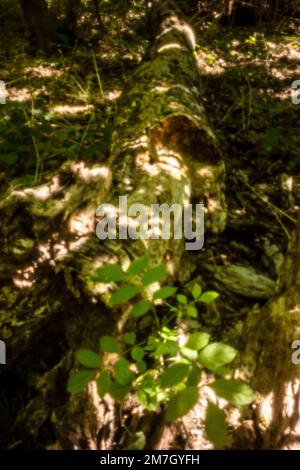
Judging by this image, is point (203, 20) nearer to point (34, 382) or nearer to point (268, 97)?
point (268, 97)

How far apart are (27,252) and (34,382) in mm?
811

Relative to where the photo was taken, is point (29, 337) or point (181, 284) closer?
point (29, 337)

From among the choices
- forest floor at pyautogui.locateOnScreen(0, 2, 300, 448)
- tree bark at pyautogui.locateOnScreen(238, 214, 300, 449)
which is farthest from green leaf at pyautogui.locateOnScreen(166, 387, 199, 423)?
forest floor at pyautogui.locateOnScreen(0, 2, 300, 448)

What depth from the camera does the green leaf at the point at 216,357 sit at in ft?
3.98

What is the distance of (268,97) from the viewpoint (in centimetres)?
455

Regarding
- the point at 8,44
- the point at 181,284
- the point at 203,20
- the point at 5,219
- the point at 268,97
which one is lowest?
the point at 181,284

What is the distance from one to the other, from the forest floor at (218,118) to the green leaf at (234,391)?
2.49 feet

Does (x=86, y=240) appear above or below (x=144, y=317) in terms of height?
above

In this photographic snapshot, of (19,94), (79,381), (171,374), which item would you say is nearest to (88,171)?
(19,94)

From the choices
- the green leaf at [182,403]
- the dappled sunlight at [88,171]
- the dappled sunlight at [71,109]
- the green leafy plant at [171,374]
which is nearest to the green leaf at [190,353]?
the green leafy plant at [171,374]

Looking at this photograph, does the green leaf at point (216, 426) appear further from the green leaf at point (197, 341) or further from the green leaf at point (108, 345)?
the green leaf at point (108, 345)

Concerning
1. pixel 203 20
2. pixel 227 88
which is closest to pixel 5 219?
pixel 227 88

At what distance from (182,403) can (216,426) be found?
11cm

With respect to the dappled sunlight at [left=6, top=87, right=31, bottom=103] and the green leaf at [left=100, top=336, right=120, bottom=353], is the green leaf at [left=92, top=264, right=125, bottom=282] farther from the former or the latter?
the dappled sunlight at [left=6, top=87, right=31, bottom=103]
